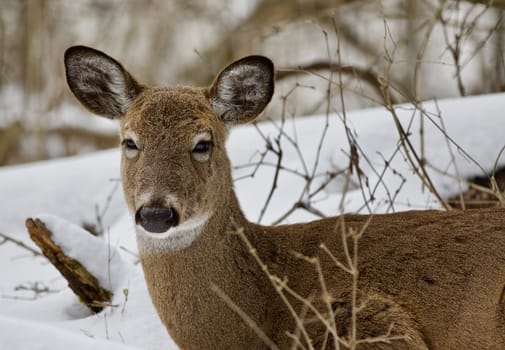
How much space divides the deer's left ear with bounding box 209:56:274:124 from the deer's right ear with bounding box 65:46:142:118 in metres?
0.41

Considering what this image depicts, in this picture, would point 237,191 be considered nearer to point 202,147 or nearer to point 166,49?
point 202,147

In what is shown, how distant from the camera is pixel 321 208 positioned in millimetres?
5883

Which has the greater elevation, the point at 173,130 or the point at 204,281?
the point at 173,130

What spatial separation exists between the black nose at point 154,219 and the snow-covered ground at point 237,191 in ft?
3.36

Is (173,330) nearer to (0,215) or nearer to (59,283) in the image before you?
(59,283)

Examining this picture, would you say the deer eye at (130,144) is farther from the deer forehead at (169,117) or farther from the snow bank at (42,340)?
the snow bank at (42,340)

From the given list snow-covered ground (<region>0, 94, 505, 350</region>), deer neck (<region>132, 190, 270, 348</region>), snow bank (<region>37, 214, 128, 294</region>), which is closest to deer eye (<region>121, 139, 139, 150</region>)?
deer neck (<region>132, 190, 270, 348</region>)

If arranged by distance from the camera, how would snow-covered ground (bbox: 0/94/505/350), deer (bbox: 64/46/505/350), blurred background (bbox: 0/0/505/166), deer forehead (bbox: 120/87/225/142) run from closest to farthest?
deer (bbox: 64/46/505/350) → deer forehead (bbox: 120/87/225/142) → snow-covered ground (bbox: 0/94/505/350) → blurred background (bbox: 0/0/505/166)

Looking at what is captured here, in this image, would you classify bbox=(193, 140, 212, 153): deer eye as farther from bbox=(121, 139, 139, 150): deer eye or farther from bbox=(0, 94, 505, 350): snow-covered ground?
bbox=(0, 94, 505, 350): snow-covered ground

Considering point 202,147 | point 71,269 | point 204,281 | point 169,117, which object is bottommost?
point 71,269

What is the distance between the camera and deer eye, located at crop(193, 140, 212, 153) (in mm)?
4090

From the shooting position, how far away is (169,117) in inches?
161

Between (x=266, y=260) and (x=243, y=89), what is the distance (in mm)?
871

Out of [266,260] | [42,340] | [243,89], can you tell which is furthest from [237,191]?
[42,340]
